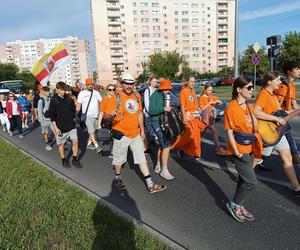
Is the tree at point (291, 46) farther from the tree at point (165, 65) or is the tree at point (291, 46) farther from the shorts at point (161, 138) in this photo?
the shorts at point (161, 138)

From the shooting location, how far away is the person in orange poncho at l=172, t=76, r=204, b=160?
5426mm

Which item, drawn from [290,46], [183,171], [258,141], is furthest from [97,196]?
[290,46]

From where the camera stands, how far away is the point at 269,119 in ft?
11.9

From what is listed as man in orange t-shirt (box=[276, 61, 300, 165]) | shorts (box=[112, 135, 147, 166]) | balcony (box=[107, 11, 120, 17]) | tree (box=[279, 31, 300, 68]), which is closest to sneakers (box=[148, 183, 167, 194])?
shorts (box=[112, 135, 147, 166])

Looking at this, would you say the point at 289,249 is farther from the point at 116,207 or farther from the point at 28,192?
the point at 28,192

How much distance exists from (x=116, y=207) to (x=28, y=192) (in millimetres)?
1560

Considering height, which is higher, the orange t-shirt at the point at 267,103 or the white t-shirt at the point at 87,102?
the orange t-shirt at the point at 267,103

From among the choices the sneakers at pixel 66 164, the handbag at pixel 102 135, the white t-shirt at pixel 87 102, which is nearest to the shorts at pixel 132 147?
the sneakers at pixel 66 164

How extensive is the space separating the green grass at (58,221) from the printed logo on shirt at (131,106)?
1.43 metres

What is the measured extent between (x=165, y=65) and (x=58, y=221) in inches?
2327

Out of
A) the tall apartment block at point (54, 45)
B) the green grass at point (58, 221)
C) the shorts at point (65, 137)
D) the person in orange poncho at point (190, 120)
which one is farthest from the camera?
the tall apartment block at point (54, 45)

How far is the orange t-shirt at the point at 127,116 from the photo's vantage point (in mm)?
4145

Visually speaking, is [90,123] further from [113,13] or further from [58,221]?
[113,13]

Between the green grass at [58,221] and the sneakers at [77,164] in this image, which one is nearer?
the green grass at [58,221]
